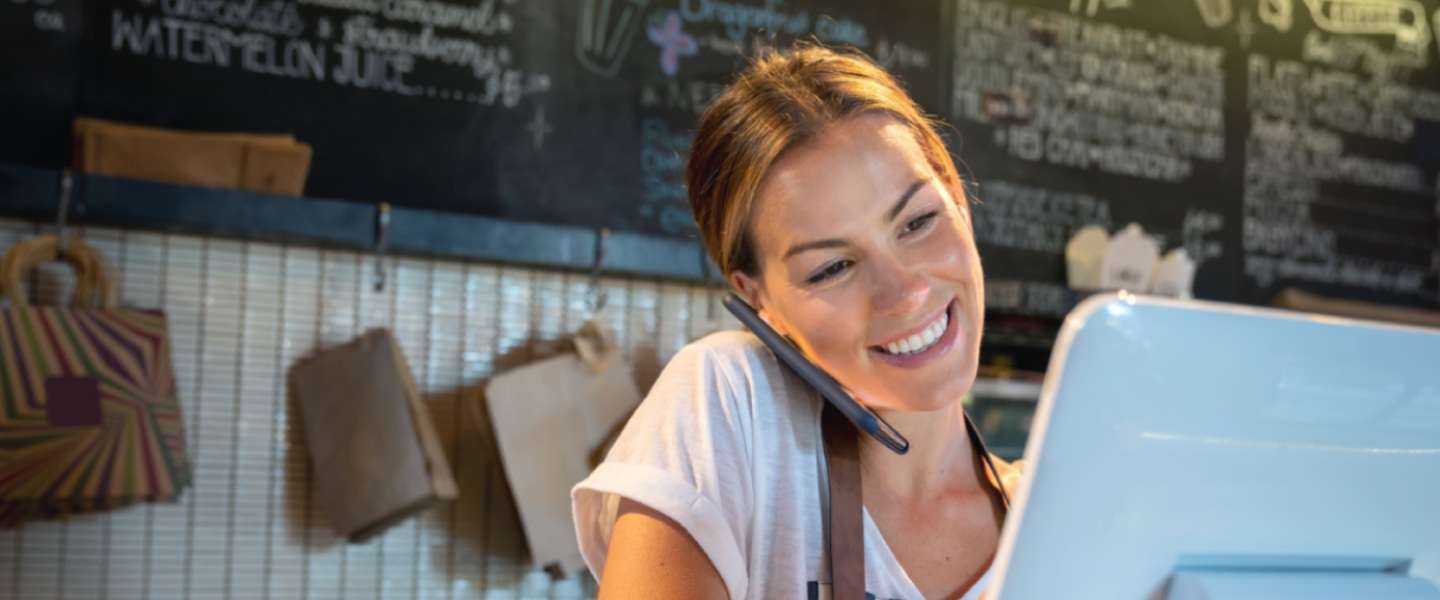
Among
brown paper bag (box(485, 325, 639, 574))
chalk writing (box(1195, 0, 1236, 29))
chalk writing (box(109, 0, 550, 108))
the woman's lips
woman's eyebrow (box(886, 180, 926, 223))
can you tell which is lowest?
brown paper bag (box(485, 325, 639, 574))

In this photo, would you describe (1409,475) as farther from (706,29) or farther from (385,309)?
(706,29)

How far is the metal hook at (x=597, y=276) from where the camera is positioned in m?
2.85

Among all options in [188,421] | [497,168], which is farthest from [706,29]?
[188,421]

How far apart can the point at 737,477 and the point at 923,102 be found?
2443mm

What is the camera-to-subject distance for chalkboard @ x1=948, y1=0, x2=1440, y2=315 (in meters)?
3.66

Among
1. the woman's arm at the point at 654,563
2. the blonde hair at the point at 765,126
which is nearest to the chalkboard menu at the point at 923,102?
the blonde hair at the point at 765,126

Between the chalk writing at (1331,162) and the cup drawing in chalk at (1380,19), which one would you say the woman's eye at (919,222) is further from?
the cup drawing in chalk at (1380,19)

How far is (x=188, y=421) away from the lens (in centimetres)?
256

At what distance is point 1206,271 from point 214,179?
2616mm

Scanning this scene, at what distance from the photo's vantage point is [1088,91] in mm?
3809

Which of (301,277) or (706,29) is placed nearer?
(301,277)

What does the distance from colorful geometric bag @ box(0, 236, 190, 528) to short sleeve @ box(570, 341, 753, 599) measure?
4.26ft

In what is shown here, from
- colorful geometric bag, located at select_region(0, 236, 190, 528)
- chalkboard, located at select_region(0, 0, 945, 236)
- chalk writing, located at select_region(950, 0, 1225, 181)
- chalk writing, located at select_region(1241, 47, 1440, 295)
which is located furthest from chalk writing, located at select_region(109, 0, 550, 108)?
chalk writing, located at select_region(1241, 47, 1440, 295)

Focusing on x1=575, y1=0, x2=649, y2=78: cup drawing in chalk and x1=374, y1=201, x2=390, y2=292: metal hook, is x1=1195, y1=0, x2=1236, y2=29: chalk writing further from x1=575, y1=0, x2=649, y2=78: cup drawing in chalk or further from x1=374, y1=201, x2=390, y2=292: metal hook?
x1=374, y1=201, x2=390, y2=292: metal hook
